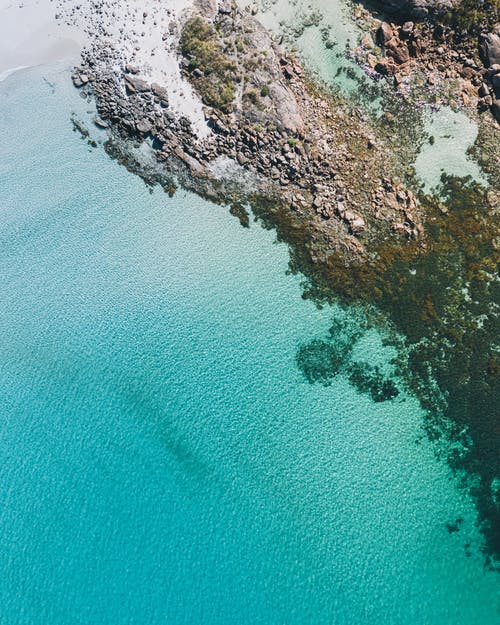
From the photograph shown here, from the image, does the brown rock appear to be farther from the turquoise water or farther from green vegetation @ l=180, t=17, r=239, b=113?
the turquoise water

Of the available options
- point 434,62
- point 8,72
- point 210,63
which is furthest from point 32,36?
point 434,62

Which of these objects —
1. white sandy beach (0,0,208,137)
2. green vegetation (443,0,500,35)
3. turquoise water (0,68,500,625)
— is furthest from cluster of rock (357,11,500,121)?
turquoise water (0,68,500,625)

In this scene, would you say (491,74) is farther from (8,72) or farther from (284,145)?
(8,72)

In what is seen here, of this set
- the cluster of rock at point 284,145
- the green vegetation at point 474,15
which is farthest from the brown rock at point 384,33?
the cluster of rock at point 284,145

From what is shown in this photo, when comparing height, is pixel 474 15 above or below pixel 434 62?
above

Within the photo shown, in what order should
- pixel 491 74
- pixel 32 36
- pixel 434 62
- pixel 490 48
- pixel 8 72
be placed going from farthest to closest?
pixel 8 72 < pixel 32 36 < pixel 434 62 < pixel 491 74 < pixel 490 48

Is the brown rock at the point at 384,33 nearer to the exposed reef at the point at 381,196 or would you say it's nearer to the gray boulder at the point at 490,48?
the exposed reef at the point at 381,196

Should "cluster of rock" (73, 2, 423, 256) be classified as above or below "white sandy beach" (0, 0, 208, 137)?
below
